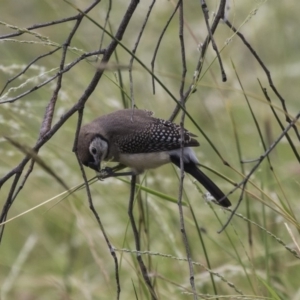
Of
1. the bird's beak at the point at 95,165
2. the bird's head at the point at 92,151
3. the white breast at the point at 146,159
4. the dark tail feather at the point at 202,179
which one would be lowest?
the dark tail feather at the point at 202,179

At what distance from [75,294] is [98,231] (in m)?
0.38

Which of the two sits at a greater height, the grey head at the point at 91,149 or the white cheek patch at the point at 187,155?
the grey head at the point at 91,149

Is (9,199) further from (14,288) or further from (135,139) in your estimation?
(14,288)

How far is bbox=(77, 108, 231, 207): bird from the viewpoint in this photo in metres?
3.27

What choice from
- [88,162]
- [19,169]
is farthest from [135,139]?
[19,169]

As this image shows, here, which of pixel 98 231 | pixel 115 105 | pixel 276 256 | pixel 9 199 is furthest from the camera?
pixel 98 231

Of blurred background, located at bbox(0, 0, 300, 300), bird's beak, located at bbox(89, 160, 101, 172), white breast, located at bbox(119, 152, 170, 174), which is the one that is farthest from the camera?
blurred background, located at bbox(0, 0, 300, 300)

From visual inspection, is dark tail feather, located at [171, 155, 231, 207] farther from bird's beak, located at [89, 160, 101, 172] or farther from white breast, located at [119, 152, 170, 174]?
A: bird's beak, located at [89, 160, 101, 172]

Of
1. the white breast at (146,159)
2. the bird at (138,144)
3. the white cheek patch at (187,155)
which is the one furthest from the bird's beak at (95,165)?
the white cheek patch at (187,155)

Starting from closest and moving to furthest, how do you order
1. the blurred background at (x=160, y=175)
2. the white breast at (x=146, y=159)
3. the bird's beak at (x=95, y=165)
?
1. the white breast at (x=146, y=159)
2. the bird's beak at (x=95, y=165)
3. the blurred background at (x=160, y=175)

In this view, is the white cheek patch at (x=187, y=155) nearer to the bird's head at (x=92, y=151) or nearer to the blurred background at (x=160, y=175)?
the blurred background at (x=160, y=175)

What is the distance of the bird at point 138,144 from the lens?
10.7 feet

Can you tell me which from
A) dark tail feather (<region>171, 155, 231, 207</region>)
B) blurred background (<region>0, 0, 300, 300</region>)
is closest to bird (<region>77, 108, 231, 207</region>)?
dark tail feather (<region>171, 155, 231, 207</region>)

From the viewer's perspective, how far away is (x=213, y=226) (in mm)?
4129
